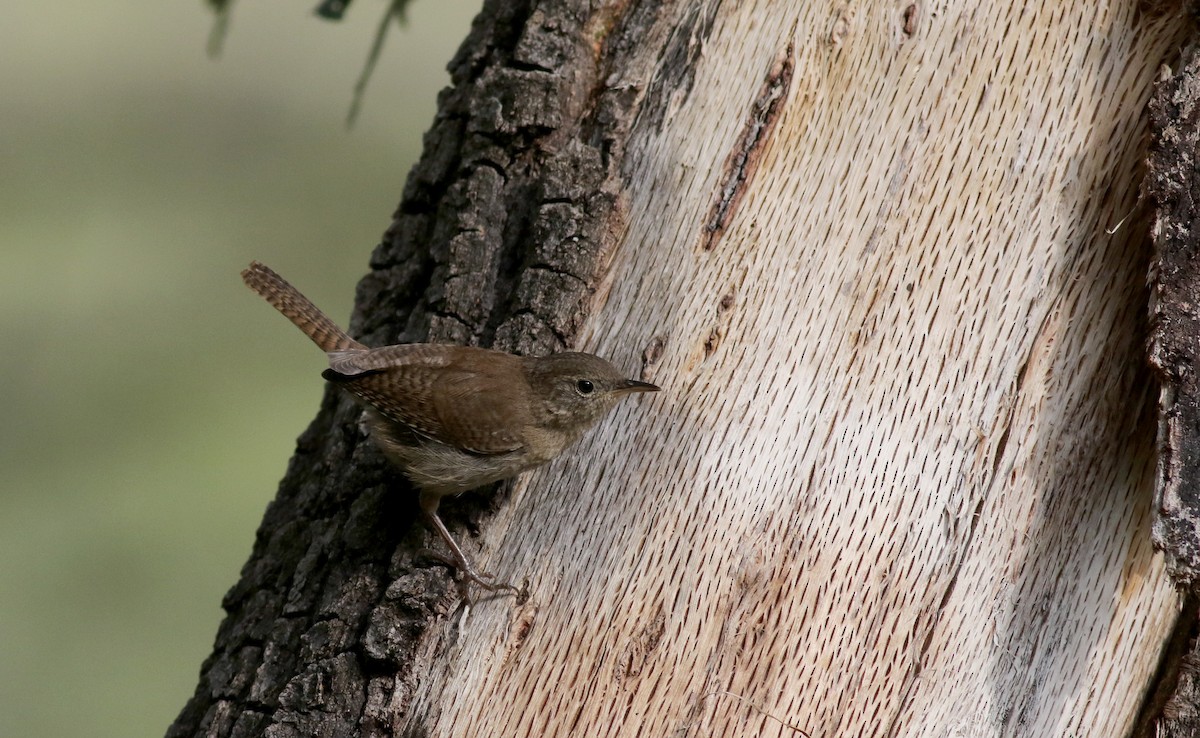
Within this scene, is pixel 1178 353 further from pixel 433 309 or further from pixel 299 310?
pixel 299 310

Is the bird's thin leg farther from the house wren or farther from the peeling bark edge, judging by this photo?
the peeling bark edge

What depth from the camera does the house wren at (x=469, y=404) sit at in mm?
2760

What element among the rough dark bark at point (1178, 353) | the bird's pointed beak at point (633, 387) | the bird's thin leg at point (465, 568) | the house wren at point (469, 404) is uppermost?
the rough dark bark at point (1178, 353)

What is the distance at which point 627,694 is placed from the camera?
2.28m

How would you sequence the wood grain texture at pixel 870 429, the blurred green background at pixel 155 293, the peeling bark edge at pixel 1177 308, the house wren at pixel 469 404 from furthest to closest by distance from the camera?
the blurred green background at pixel 155 293 < the house wren at pixel 469 404 < the wood grain texture at pixel 870 429 < the peeling bark edge at pixel 1177 308

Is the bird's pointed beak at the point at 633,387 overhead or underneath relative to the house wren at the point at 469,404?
overhead

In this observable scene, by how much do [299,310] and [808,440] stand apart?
187 centimetres

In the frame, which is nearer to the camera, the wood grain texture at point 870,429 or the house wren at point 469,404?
the wood grain texture at point 870,429

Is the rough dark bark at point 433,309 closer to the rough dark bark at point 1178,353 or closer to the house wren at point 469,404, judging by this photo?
the house wren at point 469,404

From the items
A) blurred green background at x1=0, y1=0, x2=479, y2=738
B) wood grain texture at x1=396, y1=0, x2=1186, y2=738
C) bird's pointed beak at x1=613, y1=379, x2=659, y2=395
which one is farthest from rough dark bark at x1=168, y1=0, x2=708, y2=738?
blurred green background at x1=0, y1=0, x2=479, y2=738

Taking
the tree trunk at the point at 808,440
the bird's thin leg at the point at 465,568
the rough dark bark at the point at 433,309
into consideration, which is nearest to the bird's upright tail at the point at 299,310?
the rough dark bark at the point at 433,309

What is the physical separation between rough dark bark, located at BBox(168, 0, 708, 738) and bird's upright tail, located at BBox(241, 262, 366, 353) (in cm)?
8

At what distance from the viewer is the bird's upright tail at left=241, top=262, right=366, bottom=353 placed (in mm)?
3295

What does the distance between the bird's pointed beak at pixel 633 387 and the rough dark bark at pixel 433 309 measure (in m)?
0.25
